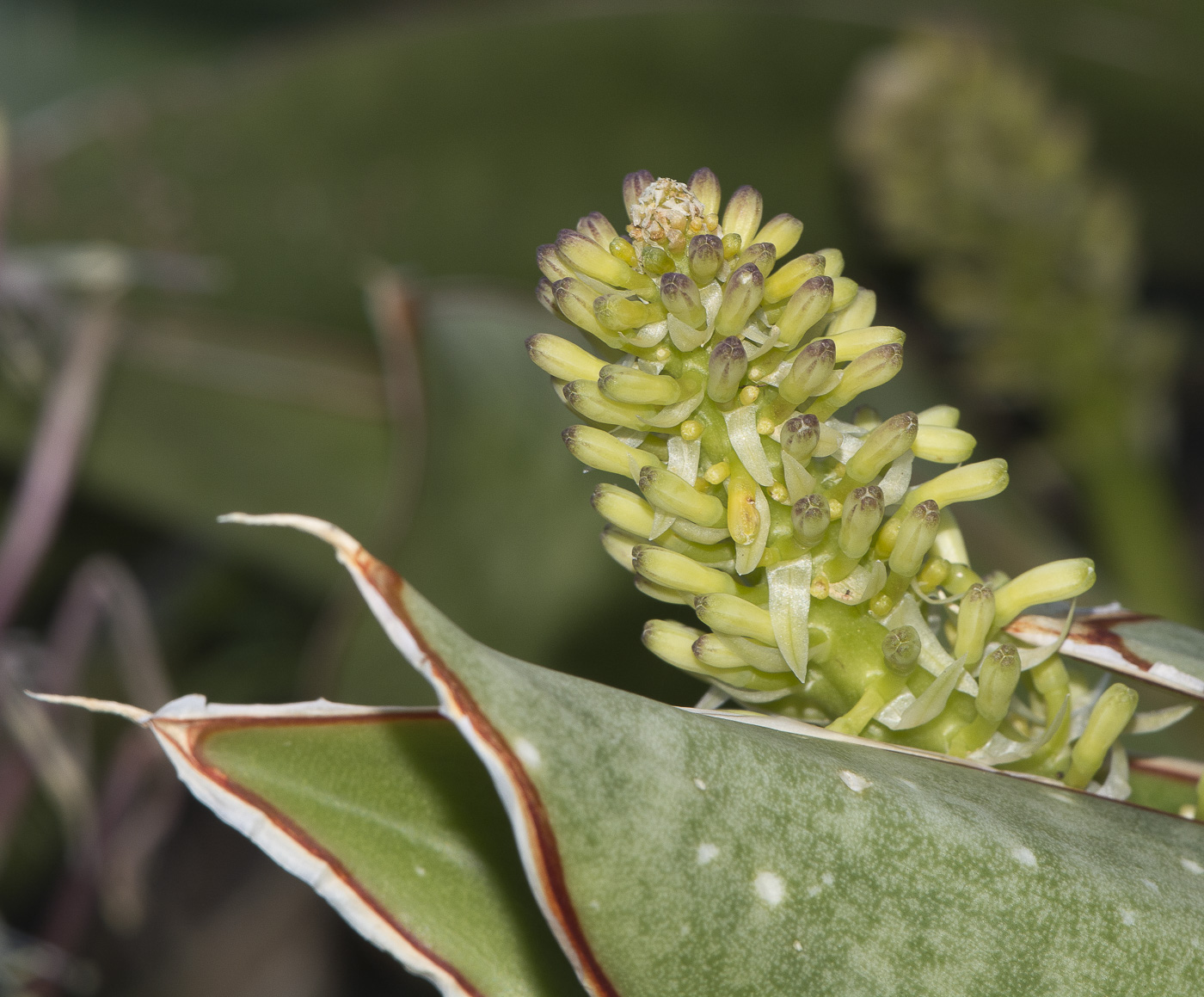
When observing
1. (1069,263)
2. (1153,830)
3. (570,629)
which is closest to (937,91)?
(1069,263)

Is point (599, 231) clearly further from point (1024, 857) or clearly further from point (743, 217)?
point (1024, 857)

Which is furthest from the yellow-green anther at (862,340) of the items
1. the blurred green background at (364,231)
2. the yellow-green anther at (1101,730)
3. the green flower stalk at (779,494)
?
the blurred green background at (364,231)

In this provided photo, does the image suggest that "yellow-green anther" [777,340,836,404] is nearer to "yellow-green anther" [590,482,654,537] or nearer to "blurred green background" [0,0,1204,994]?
"yellow-green anther" [590,482,654,537]

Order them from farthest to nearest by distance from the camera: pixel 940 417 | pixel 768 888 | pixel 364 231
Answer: pixel 364 231
pixel 940 417
pixel 768 888

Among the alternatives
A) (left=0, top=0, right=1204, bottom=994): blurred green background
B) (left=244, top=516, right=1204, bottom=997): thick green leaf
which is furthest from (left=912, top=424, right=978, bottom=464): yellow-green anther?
(left=0, top=0, right=1204, bottom=994): blurred green background

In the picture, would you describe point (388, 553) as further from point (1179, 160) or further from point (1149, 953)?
point (1179, 160)

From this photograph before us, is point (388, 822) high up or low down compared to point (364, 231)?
down

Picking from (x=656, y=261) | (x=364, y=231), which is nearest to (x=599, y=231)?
(x=656, y=261)
